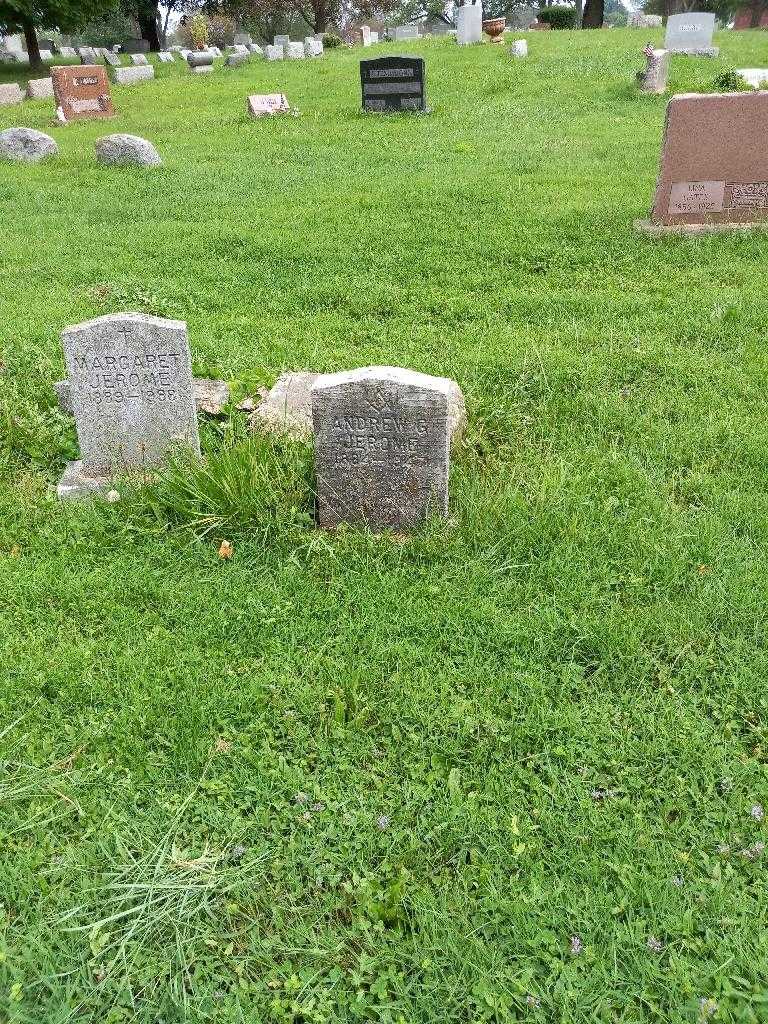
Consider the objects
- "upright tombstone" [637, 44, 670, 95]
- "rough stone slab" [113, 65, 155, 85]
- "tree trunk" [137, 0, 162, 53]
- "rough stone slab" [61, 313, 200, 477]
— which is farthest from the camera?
"tree trunk" [137, 0, 162, 53]

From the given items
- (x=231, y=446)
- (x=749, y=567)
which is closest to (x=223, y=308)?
(x=231, y=446)

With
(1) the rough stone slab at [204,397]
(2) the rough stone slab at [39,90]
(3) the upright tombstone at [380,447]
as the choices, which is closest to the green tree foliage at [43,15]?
(2) the rough stone slab at [39,90]

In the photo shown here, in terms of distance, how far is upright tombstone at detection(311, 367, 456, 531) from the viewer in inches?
147

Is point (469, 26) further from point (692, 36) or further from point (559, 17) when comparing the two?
point (559, 17)

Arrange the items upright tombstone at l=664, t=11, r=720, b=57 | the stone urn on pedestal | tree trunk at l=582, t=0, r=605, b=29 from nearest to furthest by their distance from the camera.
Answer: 1. upright tombstone at l=664, t=11, r=720, b=57
2. the stone urn on pedestal
3. tree trunk at l=582, t=0, r=605, b=29

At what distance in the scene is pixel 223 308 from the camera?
7.09m

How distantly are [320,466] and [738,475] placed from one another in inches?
93.1

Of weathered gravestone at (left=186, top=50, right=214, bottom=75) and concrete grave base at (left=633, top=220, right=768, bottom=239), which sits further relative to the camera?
weathered gravestone at (left=186, top=50, right=214, bottom=75)

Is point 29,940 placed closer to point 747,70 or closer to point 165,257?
point 165,257

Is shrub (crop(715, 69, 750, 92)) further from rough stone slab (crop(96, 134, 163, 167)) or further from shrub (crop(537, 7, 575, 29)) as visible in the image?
shrub (crop(537, 7, 575, 29))

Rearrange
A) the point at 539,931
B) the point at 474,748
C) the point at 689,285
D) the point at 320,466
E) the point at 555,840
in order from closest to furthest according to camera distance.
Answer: the point at 539,931 < the point at 555,840 < the point at 474,748 < the point at 320,466 < the point at 689,285

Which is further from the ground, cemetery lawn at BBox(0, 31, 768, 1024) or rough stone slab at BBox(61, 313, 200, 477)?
rough stone slab at BBox(61, 313, 200, 477)

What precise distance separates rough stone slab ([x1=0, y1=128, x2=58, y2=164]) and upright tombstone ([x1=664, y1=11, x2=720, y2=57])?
14.8 metres

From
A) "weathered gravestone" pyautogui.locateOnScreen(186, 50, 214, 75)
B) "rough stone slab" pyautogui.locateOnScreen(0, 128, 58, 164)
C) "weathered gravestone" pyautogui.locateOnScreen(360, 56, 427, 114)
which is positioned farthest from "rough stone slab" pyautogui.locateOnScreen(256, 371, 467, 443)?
"weathered gravestone" pyautogui.locateOnScreen(186, 50, 214, 75)
